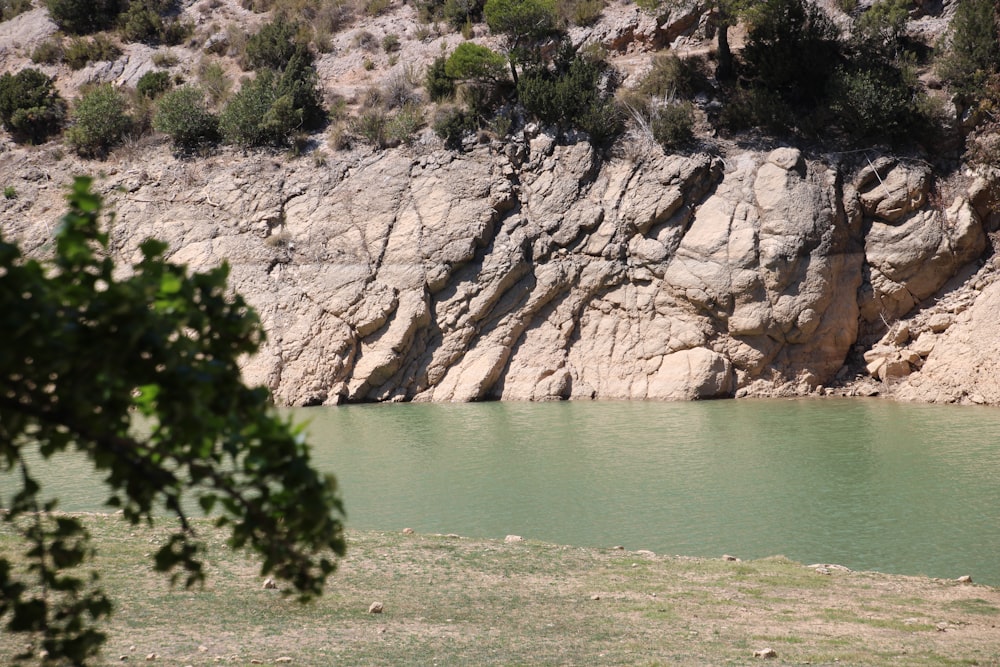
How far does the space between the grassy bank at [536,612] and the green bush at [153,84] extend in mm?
29030

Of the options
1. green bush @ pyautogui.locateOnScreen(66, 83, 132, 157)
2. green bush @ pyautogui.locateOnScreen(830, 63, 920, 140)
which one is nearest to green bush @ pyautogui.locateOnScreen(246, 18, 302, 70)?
green bush @ pyautogui.locateOnScreen(66, 83, 132, 157)

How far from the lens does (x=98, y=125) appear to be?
110ft

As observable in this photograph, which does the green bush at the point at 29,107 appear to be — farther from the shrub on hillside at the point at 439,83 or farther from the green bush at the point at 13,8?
the shrub on hillside at the point at 439,83

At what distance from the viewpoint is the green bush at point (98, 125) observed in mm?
33406

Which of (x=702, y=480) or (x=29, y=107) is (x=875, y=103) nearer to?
(x=702, y=480)

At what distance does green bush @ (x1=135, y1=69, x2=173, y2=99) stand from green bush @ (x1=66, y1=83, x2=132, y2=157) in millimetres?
1855

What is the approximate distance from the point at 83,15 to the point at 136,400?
43744 millimetres

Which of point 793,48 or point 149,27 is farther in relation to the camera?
point 149,27

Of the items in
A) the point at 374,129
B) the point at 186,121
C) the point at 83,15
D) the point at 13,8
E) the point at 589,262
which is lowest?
the point at 589,262

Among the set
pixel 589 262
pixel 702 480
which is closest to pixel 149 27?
pixel 589 262

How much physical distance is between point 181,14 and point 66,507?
107 feet

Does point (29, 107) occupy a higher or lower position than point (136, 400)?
lower

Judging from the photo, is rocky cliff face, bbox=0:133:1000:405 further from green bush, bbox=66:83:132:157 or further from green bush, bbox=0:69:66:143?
green bush, bbox=0:69:66:143

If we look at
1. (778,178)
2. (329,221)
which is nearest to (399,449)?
(329,221)
